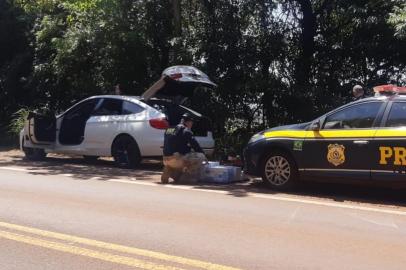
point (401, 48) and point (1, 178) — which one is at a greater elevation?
point (401, 48)

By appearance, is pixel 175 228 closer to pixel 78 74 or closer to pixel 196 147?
pixel 196 147

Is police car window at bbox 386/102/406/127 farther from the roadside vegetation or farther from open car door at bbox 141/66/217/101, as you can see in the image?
the roadside vegetation

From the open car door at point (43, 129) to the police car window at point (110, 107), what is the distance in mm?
1378

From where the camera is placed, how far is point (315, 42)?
1557cm

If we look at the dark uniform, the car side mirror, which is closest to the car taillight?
the dark uniform

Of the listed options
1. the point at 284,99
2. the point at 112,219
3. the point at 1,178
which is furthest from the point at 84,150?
the point at 112,219

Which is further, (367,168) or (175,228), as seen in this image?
(367,168)

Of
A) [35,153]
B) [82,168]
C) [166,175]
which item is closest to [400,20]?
[166,175]

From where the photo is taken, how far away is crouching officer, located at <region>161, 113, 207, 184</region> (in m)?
10.6

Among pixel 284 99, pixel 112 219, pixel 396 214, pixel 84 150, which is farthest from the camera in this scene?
pixel 284 99

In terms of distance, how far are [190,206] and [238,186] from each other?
7.48ft

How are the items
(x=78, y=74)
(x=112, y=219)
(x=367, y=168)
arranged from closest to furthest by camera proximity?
(x=112, y=219) → (x=367, y=168) → (x=78, y=74)

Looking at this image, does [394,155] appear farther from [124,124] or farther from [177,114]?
[124,124]

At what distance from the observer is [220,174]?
10734mm
